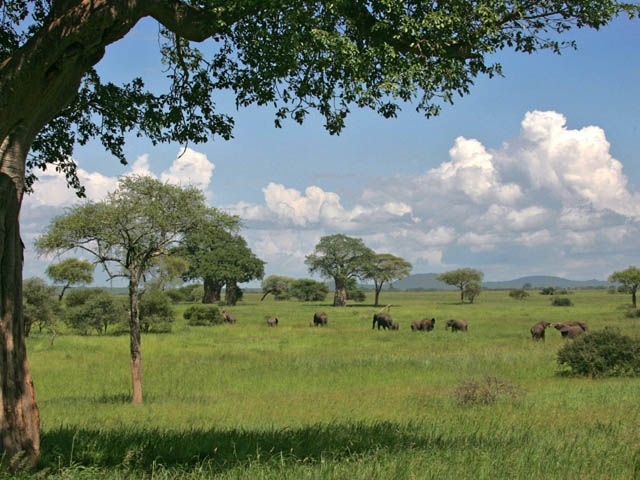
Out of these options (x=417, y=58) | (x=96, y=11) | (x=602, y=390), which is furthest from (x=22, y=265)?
(x=602, y=390)

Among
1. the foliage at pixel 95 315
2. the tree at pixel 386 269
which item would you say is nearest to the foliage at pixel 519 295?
the tree at pixel 386 269

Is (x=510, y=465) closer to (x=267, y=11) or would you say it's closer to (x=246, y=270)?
(x=267, y=11)

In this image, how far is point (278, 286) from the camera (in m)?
121

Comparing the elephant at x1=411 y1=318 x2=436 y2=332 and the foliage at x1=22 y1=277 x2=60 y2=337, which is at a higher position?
the foliage at x1=22 y1=277 x2=60 y2=337

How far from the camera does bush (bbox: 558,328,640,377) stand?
1847cm

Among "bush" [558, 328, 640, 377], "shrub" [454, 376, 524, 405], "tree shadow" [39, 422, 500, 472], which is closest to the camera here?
"tree shadow" [39, 422, 500, 472]

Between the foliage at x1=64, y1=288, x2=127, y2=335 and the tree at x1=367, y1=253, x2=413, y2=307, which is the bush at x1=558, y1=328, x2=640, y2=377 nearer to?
the foliage at x1=64, y1=288, x2=127, y2=335

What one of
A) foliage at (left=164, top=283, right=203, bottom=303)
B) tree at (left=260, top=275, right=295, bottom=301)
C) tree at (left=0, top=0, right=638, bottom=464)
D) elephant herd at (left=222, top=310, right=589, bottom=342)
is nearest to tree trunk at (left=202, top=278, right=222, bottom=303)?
foliage at (left=164, top=283, right=203, bottom=303)

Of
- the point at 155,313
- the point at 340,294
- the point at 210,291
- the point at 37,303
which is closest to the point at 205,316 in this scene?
the point at 155,313

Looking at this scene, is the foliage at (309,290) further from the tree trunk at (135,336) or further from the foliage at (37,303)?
the tree trunk at (135,336)

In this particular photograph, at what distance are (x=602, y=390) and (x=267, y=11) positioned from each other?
13285 mm

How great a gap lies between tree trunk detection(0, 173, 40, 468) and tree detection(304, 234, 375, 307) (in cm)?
9261

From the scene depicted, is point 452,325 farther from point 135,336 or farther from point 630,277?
point 630,277

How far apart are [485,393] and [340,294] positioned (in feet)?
266
